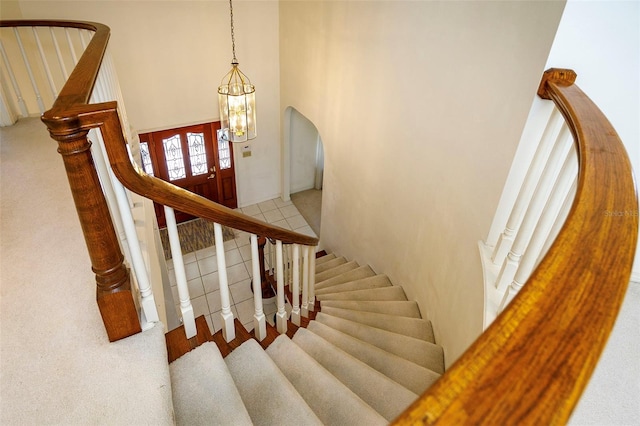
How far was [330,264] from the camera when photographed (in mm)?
5262

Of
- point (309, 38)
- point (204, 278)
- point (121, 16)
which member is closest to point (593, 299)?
point (309, 38)

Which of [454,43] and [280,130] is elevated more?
[454,43]

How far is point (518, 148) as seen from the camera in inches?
83.9

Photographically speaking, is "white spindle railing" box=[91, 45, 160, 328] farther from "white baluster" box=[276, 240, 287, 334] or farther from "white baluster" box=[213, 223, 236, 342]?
"white baluster" box=[276, 240, 287, 334]

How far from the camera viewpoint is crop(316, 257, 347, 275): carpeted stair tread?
5105mm

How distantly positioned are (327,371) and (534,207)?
4.39ft

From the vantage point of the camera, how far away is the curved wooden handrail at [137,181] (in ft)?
3.35

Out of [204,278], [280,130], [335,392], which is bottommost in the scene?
[204,278]

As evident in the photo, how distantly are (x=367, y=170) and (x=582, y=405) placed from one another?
10.2 feet

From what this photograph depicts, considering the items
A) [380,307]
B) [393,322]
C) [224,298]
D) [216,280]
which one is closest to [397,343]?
[393,322]

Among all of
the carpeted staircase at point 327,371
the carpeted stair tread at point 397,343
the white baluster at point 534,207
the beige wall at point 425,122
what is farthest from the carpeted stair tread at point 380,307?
the white baluster at point 534,207

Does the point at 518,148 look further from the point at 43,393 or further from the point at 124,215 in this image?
the point at 43,393

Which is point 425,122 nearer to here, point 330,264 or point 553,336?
point 330,264

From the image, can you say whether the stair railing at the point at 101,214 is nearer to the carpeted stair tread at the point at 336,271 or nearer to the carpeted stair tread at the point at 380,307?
the carpeted stair tread at the point at 380,307
